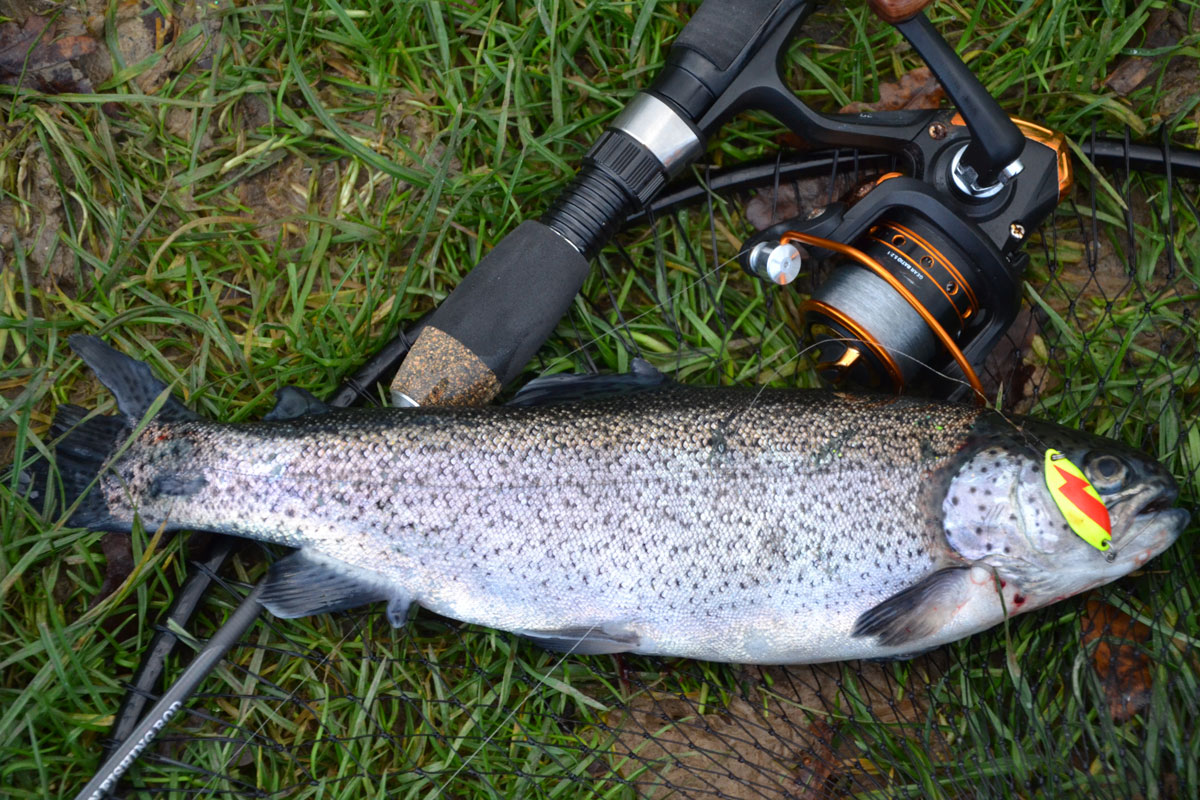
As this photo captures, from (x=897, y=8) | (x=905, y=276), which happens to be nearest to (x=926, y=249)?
(x=905, y=276)

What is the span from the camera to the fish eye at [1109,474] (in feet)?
8.15

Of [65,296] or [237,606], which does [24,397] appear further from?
[237,606]

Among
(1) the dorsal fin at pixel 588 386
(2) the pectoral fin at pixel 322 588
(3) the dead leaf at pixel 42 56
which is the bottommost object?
(2) the pectoral fin at pixel 322 588

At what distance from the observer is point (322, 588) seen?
266cm

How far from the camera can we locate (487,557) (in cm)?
259

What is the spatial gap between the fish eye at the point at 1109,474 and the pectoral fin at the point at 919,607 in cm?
44

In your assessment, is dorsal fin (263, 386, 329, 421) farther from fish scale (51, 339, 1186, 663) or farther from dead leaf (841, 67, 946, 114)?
dead leaf (841, 67, 946, 114)

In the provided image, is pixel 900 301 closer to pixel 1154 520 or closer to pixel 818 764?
pixel 1154 520

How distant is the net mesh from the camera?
2.82 m

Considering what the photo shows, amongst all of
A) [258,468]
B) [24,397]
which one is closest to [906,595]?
[258,468]

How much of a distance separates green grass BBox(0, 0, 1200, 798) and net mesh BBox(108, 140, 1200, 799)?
1 centimetres

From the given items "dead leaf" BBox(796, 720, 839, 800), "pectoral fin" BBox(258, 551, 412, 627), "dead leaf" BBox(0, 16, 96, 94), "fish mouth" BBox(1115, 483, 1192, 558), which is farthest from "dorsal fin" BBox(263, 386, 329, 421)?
"fish mouth" BBox(1115, 483, 1192, 558)

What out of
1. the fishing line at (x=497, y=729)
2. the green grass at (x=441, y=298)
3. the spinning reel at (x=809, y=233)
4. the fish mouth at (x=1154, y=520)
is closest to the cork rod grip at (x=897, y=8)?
the spinning reel at (x=809, y=233)

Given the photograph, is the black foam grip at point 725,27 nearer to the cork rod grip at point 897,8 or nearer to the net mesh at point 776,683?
the cork rod grip at point 897,8
